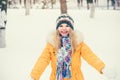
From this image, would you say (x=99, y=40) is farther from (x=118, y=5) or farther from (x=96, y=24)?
(x=118, y=5)

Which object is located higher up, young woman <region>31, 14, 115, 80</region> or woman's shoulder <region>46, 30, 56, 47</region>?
woman's shoulder <region>46, 30, 56, 47</region>

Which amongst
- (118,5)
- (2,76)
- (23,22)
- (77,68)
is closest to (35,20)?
(23,22)

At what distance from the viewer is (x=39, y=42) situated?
1045cm

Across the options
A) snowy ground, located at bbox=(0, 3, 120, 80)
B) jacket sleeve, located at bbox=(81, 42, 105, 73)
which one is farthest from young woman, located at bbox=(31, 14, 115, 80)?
snowy ground, located at bbox=(0, 3, 120, 80)

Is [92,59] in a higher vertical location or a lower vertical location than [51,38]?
lower

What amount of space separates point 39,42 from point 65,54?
612cm

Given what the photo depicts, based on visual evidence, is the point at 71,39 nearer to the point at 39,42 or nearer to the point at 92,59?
the point at 92,59

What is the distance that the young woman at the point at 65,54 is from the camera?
437cm

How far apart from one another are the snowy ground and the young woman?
243mm

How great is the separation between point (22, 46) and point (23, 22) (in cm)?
507

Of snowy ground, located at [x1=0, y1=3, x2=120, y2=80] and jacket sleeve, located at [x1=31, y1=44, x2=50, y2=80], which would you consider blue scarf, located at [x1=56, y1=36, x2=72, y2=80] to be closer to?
jacket sleeve, located at [x1=31, y1=44, x2=50, y2=80]

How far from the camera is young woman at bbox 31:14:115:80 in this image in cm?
437

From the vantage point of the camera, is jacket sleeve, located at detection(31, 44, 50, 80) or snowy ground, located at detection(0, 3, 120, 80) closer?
jacket sleeve, located at detection(31, 44, 50, 80)

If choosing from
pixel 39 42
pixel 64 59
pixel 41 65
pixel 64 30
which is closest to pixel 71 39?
pixel 64 30
